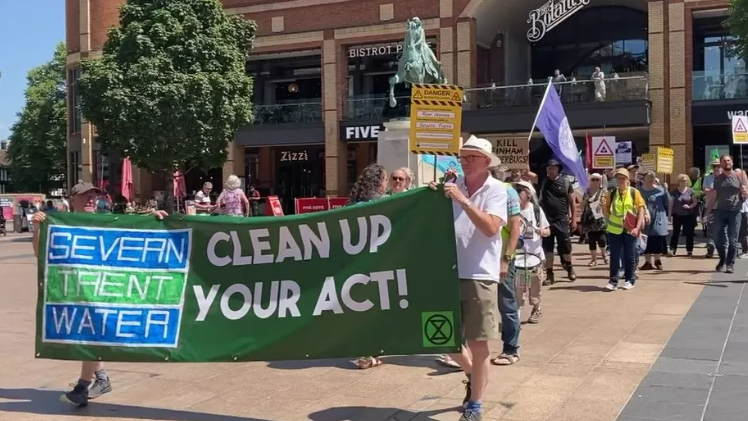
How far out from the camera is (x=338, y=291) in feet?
17.3

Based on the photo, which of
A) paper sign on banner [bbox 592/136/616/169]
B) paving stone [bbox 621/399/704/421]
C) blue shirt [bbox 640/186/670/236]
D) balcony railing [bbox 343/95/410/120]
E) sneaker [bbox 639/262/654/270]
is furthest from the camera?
balcony railing [bbox 343/95/410/120]

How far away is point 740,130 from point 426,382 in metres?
15.8

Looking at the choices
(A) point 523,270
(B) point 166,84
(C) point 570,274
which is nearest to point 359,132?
(B) point 166,84

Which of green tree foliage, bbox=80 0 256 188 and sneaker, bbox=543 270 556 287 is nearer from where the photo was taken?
sneaker, bbox=543 270 556 287

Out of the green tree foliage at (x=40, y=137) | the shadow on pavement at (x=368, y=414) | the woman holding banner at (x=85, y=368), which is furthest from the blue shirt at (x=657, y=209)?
the green tree foliage at (x=40, y=137)

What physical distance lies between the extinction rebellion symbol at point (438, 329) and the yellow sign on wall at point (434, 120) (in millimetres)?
6513

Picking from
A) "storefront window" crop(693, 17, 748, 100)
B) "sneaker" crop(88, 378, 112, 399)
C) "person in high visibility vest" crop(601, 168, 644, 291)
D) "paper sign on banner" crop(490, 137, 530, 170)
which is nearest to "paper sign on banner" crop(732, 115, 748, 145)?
"paper sign on banner" crop(490, 137, 530, 170)

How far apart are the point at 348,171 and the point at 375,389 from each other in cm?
3161

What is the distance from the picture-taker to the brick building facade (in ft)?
96.9

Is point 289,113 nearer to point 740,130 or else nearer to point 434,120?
point 740,130

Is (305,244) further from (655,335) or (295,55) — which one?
(295,55)

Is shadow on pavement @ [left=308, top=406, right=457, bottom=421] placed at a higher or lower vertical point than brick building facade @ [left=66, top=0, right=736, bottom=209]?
lower

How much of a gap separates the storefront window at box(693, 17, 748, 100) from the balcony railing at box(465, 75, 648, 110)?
2.11m

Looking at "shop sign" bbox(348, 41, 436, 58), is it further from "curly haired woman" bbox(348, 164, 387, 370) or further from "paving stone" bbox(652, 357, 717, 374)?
"paving stone" bbox(652, 357, 717, 374)
